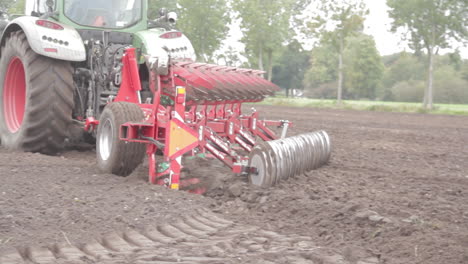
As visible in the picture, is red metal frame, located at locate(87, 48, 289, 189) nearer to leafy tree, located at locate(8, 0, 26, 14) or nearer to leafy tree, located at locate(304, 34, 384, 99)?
leafy tree, located at locate(8, 0, 26, 14)

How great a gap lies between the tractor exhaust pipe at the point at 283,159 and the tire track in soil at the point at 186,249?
4.29 feet

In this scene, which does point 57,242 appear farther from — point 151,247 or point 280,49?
point 280,49

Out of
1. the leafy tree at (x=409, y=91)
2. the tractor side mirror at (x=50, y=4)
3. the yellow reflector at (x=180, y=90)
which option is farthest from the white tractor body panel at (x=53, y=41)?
the leafy tree at (x=409, y=91)

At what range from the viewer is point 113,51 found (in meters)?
7.74

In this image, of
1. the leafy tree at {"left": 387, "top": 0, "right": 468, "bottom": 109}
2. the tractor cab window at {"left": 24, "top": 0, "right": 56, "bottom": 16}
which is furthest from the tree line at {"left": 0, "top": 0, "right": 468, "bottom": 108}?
the tractor cab window at {"left": 24, "top": 0, "right": 56, "bottom": 16}

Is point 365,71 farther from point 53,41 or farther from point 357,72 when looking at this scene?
point 53,41

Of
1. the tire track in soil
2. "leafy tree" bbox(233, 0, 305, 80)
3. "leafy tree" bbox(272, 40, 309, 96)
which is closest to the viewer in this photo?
the tire track in soil

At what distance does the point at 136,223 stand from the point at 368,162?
4.60 meters

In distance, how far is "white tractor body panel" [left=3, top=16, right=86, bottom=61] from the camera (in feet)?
23.0

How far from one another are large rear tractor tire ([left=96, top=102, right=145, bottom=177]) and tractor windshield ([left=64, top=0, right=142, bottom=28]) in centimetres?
232

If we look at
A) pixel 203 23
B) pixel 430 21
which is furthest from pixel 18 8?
pixel 430 21

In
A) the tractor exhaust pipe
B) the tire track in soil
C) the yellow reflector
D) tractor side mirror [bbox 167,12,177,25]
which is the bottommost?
the tire track in soil

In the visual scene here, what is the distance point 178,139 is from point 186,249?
1.91 m

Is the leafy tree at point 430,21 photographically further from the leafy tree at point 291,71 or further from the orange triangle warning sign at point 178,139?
the leafy tree at point 291,71
